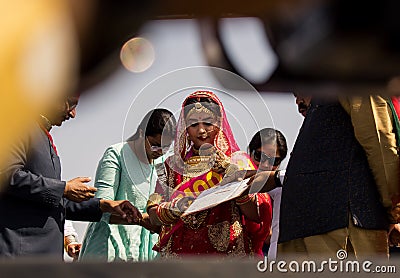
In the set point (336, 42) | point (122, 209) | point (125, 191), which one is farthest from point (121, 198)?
point (336, 42)

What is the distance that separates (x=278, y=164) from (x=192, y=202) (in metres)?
0.33

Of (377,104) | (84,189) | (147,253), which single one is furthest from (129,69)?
(147,253)

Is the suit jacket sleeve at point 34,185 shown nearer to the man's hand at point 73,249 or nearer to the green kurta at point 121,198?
the green kurta at point 121,198

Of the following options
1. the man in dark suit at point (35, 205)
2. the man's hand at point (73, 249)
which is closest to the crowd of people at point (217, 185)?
the man in dark suit at point (35, 205)

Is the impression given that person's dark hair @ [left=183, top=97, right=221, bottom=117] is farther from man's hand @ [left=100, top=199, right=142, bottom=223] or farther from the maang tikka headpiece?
man's hand @ [left=100, top=199, right=142, bottom=223]

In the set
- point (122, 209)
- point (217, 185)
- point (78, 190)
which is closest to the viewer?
point (217, 185)

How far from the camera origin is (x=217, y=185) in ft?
7.38

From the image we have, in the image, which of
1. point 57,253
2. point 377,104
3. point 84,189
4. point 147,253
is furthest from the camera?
point 147,253

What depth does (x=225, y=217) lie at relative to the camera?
2.32 metres

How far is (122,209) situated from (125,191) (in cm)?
16

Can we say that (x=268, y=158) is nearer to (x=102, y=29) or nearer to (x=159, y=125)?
(x=159, y=125)

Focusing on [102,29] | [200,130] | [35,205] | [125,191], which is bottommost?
[102,29]

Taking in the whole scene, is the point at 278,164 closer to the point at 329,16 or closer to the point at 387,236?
the point at 387,236

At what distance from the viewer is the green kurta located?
2.69 metres
